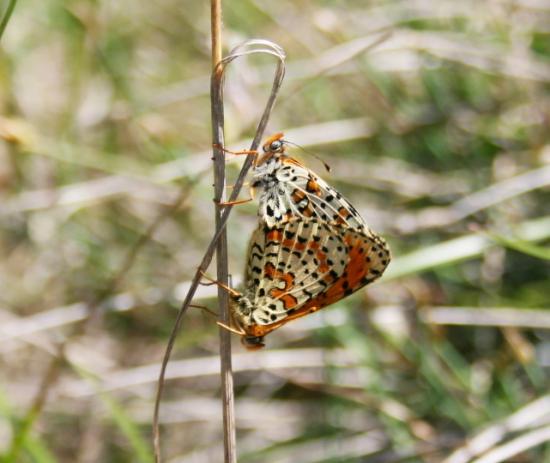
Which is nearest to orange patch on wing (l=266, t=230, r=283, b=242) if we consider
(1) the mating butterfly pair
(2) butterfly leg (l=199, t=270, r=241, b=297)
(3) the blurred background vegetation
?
(1) the mating butterfly pair

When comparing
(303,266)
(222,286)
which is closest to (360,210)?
(303,266)

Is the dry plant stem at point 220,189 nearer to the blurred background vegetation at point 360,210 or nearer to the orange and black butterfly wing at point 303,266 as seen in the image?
the orange and black butterfly wing at point 303,266

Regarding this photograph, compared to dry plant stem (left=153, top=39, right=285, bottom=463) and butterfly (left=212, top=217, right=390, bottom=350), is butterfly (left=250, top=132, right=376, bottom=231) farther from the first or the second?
dry plant stem (left=153, top=39, right=285, bottom=463)

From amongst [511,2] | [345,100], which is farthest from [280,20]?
[511,2]

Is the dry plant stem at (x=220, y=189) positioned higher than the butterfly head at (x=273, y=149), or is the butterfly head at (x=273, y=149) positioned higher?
the butterfly head at (x=273, y=149)

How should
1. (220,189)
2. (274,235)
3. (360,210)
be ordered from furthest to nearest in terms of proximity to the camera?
(360,210) < (274,235) < (220,189)

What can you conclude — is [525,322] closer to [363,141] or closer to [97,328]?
[363,141]

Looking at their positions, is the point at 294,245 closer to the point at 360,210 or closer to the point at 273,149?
the point at 273,149

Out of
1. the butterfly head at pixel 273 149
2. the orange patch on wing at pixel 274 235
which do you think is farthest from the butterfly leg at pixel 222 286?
the butterfly head at pixel 273 149
